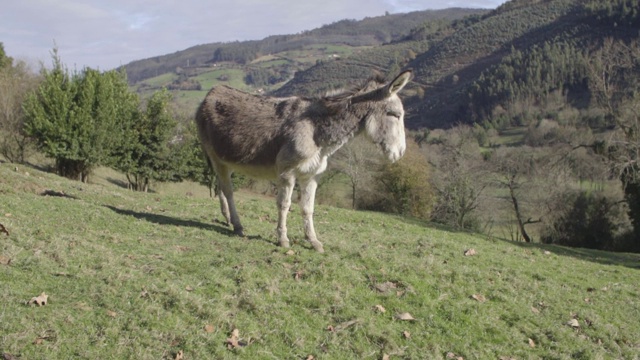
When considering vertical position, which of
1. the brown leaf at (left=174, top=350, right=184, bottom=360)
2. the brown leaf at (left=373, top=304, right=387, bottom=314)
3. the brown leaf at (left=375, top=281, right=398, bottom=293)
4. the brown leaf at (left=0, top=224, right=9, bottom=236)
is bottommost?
the brown leaf at (left=373, top=304, right=387, bottom=314)

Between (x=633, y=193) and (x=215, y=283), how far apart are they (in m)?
39.7

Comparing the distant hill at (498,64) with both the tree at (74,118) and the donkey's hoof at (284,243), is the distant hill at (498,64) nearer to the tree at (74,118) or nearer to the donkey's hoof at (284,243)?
the tree at (74,118)

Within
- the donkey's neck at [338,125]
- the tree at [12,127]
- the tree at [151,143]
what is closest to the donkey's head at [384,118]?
the donkey's neck at [338,125]

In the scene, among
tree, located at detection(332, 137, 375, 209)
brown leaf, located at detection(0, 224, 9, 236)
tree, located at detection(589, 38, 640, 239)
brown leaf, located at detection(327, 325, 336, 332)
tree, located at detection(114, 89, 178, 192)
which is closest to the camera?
brown leaf, located at detection(327, 325, 336, 332)

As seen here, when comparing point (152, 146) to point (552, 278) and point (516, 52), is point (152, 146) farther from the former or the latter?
point (516, 52)

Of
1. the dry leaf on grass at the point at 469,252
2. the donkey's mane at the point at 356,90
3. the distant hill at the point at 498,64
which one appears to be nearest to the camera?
the donkey's mane at the point at 356,90

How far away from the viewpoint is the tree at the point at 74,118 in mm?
30422

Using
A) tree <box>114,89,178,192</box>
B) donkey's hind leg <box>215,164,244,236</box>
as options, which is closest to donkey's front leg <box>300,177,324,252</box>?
A: donkey's hind leg <box>215,164,244,236</box>

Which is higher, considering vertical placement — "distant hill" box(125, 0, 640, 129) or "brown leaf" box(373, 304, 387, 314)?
"distant hill" box(125, 0, 640, 129)

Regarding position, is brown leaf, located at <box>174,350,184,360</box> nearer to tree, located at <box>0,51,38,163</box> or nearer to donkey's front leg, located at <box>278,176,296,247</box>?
donkey's front leg, located at <box>278,176,296,247</box>

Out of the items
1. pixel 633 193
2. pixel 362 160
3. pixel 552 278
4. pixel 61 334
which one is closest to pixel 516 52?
pixel 362 160

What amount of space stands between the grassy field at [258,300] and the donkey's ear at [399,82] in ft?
10.7

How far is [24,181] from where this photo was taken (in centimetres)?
1692

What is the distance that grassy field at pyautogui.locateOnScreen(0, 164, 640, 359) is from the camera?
19.7ft
